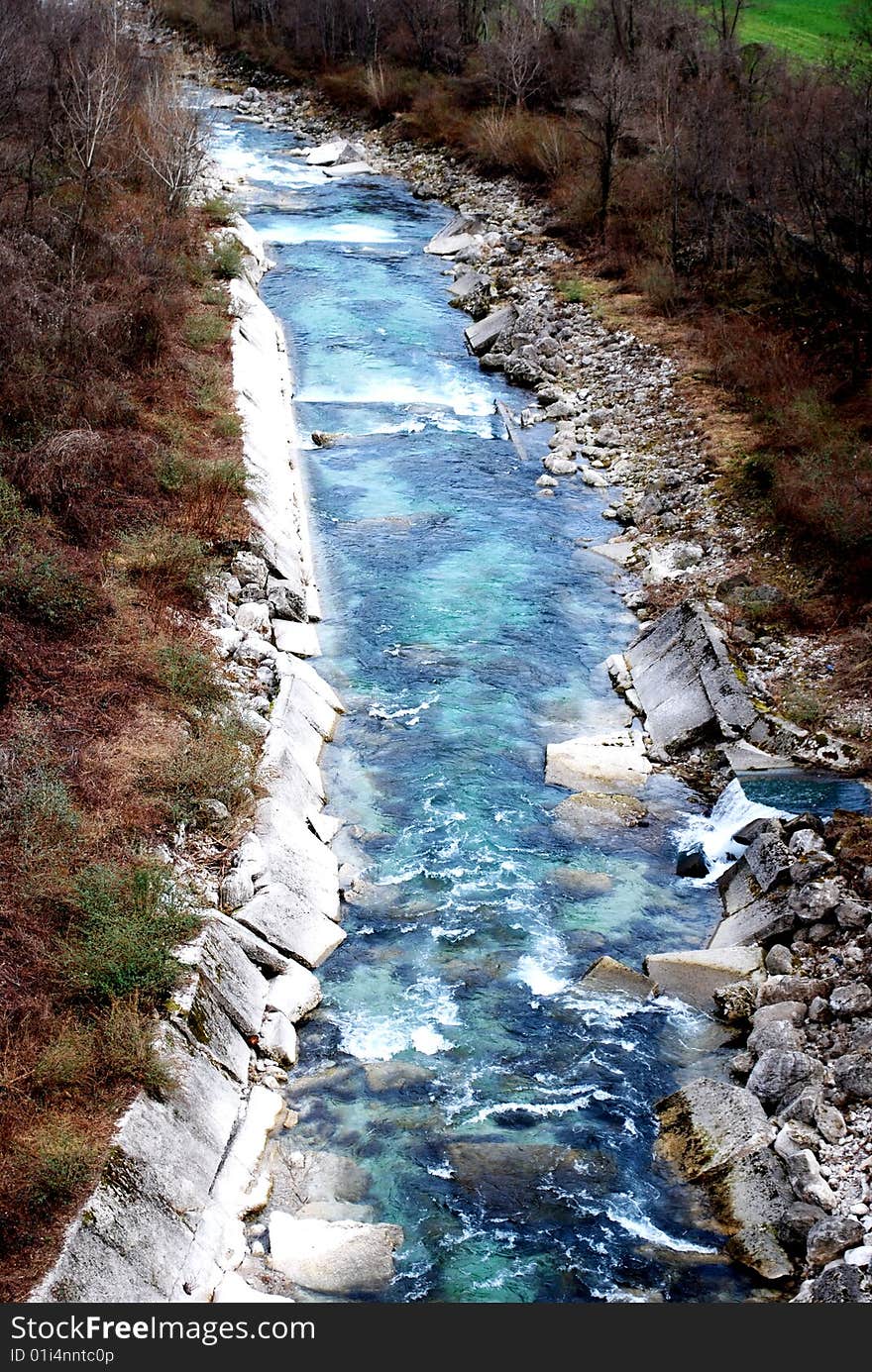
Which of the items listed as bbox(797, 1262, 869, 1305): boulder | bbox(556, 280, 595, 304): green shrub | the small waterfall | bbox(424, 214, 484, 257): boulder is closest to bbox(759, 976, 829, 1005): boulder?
the small waterfall

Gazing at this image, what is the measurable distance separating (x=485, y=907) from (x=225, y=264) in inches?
774

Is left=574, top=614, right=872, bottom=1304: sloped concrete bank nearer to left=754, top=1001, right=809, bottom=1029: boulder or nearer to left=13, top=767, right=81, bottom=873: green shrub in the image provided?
left=754, top=1001, right=809, bottom=1029: boulder

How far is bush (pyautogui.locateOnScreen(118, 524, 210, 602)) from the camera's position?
14.1m

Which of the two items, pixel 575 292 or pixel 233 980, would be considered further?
pixel 575 292

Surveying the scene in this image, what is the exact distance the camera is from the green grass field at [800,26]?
3794 cm

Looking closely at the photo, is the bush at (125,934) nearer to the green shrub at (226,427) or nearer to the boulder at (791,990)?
the boulder at (791,990)

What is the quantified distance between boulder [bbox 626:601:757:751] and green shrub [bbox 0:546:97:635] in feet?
22.7

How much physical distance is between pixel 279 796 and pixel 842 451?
1085 cm

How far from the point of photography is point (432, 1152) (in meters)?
9.23

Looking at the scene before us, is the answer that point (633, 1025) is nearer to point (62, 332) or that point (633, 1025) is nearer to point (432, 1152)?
point (432, 1152)

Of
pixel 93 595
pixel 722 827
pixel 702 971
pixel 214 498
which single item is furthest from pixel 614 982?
pixel 214 498

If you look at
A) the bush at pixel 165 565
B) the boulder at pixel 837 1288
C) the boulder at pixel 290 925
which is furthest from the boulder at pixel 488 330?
the boulder at pixel 837 1288

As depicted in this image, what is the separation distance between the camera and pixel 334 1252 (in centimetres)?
826

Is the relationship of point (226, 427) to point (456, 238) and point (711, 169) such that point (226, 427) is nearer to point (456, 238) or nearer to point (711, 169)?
point (711, 169)
